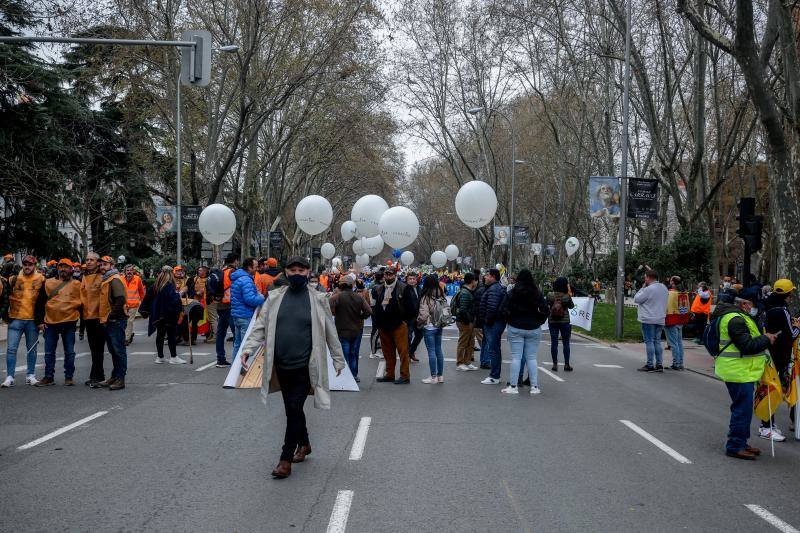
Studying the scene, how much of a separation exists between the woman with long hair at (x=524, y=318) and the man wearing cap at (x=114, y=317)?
216 inches

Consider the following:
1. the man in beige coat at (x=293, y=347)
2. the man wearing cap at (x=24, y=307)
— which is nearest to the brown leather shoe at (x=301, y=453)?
the man in beige coat at (x=293, y=347)

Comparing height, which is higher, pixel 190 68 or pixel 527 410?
pixel 190 68

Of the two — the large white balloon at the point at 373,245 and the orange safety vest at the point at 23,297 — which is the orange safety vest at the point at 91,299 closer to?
the orange safety vest at the point at 23,297

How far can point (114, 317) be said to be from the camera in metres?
10.5

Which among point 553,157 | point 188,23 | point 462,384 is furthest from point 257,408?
point 553,157

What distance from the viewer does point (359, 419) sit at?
8.80m

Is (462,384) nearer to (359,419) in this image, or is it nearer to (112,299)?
(359,419)

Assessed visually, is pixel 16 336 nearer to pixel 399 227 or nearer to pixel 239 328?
pixel 239 328

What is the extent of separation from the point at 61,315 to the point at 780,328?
947cm

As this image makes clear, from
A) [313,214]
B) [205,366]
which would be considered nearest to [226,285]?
[205,366]

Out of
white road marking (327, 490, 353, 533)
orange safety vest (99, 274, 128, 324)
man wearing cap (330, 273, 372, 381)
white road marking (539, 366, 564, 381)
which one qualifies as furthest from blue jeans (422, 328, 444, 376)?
white road marking (327, 490, 353, 533)

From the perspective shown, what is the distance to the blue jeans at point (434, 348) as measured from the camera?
1191 cm

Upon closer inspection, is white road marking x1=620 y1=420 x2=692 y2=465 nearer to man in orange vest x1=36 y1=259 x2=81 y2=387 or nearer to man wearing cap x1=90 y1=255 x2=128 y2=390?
man wearing cap x1=90 y1=255 x2=128 y2=390

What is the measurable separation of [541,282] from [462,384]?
27347mm
